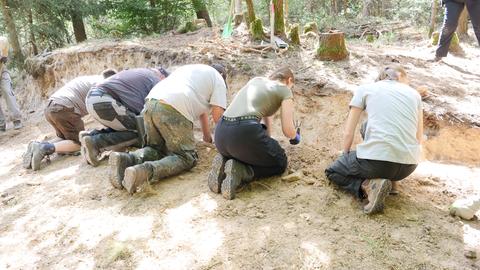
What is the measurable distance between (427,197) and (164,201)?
237 cm

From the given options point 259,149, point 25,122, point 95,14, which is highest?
point 95,14

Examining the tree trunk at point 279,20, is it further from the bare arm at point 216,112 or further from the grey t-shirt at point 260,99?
the grey t-shirt at point 260,99

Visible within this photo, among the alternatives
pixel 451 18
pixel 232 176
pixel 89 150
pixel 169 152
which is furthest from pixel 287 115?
pixel 451 18

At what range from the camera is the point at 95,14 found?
10.1m

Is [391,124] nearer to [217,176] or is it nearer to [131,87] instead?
[217,176]

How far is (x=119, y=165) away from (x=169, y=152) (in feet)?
1.74

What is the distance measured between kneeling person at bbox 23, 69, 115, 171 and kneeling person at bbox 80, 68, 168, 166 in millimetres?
524

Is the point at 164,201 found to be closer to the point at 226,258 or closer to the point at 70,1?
the point at 226,258

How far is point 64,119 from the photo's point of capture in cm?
491

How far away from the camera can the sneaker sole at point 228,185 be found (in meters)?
3.33

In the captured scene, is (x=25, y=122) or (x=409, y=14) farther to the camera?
(x=409, y=14)

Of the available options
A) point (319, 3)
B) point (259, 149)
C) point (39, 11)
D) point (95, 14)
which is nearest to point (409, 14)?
point (319, 3)

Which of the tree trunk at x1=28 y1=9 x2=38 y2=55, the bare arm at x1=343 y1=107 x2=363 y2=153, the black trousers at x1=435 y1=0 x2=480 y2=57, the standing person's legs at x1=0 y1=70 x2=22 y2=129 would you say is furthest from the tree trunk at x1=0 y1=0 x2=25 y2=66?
the black trousers at x1=435 y1=0 x2=480 y2=57

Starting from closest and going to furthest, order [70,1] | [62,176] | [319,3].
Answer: [62,176] → [70,1] → [319,3]
